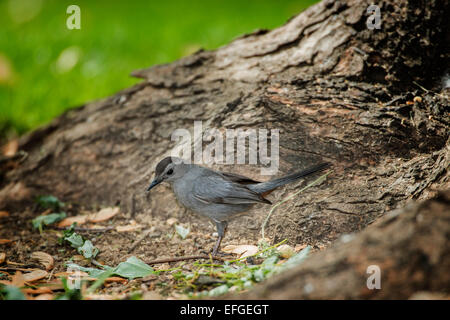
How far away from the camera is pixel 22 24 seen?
8977 millimetres

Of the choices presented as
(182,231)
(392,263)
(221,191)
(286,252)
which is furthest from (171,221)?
(392,263)

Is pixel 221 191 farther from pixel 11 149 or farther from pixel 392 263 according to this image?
pixel 11 149

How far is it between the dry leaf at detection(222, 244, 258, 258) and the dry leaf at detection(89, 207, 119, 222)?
4.54 ft

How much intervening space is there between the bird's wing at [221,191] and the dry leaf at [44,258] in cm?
138

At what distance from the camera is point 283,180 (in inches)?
148

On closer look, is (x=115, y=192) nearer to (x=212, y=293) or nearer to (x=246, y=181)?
(x=246, y=181)

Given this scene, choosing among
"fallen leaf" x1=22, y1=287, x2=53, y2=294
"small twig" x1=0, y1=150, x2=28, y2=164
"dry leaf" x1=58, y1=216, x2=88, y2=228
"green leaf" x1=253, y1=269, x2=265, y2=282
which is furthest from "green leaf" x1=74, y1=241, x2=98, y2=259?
"small twig" x1=0, y1=150, x2=28, y2=164

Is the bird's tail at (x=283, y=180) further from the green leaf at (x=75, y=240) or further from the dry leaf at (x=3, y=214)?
the dry leaf at (x=3, y=214)

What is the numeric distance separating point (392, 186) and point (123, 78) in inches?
191

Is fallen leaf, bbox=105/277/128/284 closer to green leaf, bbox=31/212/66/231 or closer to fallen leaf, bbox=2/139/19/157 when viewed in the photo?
green leaf, bbox=31/212/66/231

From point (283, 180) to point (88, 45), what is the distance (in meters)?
5.38

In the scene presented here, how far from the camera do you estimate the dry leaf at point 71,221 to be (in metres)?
4.32

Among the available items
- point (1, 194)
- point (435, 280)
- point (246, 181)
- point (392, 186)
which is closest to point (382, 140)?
point (392, 186)

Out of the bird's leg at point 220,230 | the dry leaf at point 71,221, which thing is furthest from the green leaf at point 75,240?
the bird's leg at point 220,230
